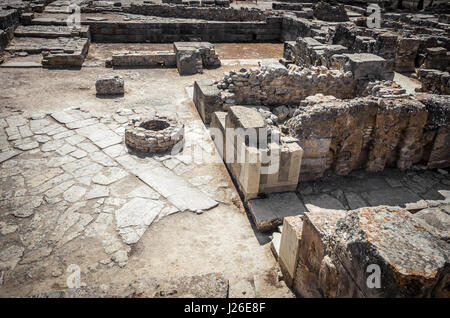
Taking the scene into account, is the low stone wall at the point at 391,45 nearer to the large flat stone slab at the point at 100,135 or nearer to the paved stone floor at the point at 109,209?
the paved stone floor at the point at 109,209

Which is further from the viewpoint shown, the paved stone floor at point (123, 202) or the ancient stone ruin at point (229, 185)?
the paved stone floor at point (123, 202)

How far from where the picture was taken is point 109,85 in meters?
9.33

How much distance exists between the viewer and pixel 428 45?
12.7 metres

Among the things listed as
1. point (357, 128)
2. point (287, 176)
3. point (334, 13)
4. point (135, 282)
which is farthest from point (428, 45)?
point (135, 282)

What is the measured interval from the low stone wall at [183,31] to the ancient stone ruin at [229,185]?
17.1ft

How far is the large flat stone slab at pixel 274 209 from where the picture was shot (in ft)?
16.1

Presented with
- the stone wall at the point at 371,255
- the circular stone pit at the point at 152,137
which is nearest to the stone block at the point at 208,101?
the circular stone pit at the point at 152,137

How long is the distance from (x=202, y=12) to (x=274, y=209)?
1680 cm

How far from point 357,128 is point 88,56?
11.4 metres

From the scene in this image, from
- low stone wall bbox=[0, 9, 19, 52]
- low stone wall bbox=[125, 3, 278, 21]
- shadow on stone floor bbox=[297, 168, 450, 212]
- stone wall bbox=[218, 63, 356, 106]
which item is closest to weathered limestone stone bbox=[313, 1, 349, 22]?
low stone wall bbox=[125, 3, 278, 21]

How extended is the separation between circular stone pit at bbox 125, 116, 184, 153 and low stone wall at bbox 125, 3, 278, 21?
13786mm

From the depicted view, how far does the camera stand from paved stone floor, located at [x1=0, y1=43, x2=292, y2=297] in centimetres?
420

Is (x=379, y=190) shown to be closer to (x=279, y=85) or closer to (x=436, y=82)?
(x=279, y=85)

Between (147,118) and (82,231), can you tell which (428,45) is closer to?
(147,118)
